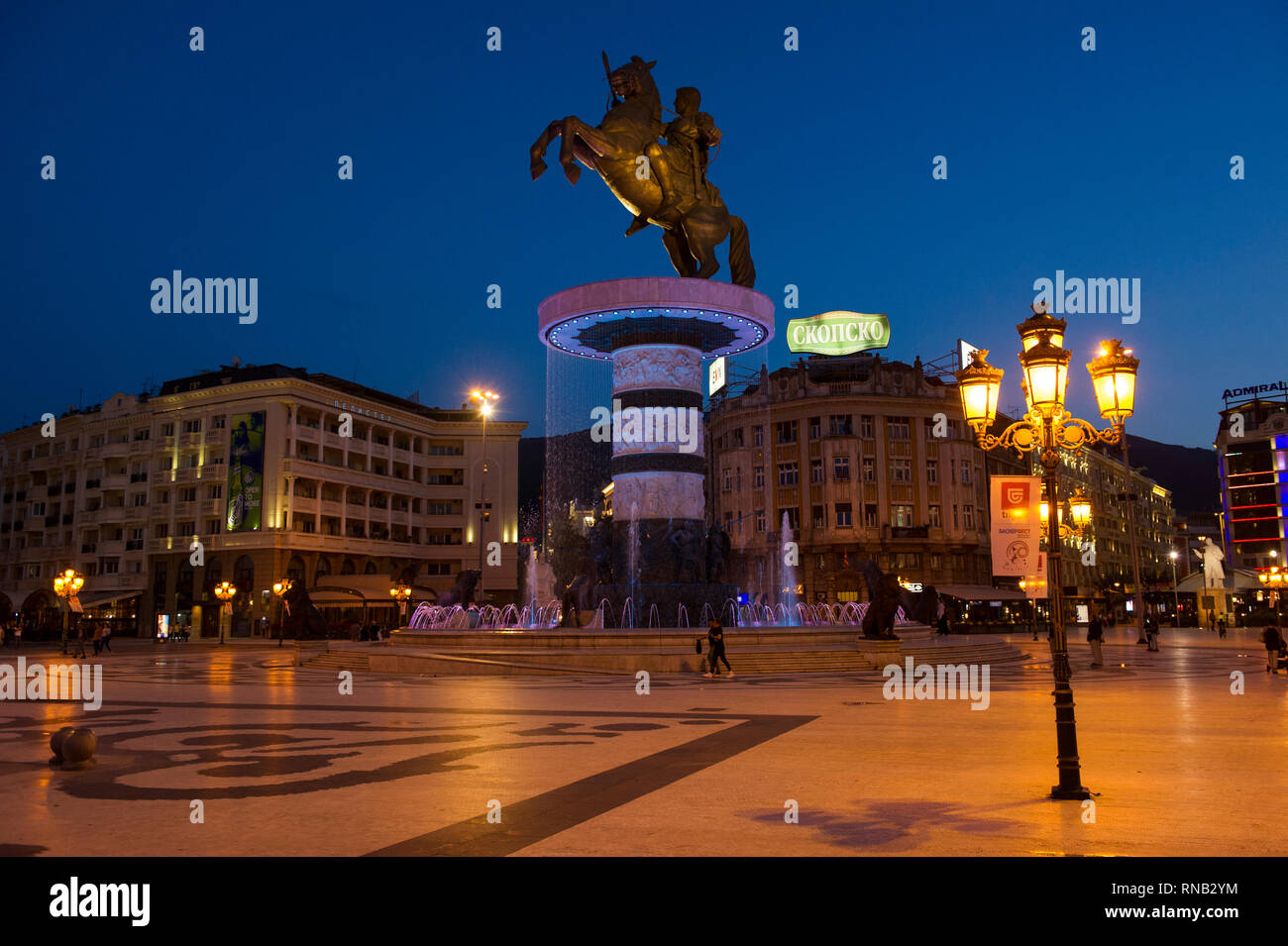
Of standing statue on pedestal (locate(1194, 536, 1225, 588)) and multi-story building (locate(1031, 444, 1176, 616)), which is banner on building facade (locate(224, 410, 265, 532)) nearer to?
standing statue on pedestal (locate(1194, 536, 1225, 588))

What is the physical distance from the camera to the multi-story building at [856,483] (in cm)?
6694

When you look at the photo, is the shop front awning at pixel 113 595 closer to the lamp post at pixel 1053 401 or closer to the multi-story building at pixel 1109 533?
the multi-story building at pixel 1109 533

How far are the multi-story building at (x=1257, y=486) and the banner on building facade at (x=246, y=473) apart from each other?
84915 millimetres

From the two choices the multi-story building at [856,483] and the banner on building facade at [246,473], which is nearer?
the banner on building facade at [246,473]

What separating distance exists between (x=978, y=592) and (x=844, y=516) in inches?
390

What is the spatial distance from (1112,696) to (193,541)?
62311 millimetres

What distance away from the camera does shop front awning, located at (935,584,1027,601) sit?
208ft

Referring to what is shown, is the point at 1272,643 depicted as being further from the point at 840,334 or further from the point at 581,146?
the point at 840,334

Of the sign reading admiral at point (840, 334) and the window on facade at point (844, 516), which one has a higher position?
the sign reading admiral at point (840, 334)

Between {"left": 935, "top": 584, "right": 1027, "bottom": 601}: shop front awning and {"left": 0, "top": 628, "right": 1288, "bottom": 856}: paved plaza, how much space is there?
45.7 m

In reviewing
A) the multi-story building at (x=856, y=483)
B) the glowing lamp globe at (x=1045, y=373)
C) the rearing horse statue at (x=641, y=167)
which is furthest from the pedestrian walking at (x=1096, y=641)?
the multi-story building at (x=856, y=483)

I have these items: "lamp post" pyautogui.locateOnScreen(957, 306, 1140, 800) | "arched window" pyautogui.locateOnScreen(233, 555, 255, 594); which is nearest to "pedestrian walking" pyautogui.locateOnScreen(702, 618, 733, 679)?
"lamp post" pyautogui.locateOnScreen(957, 306, 1140, 800)
